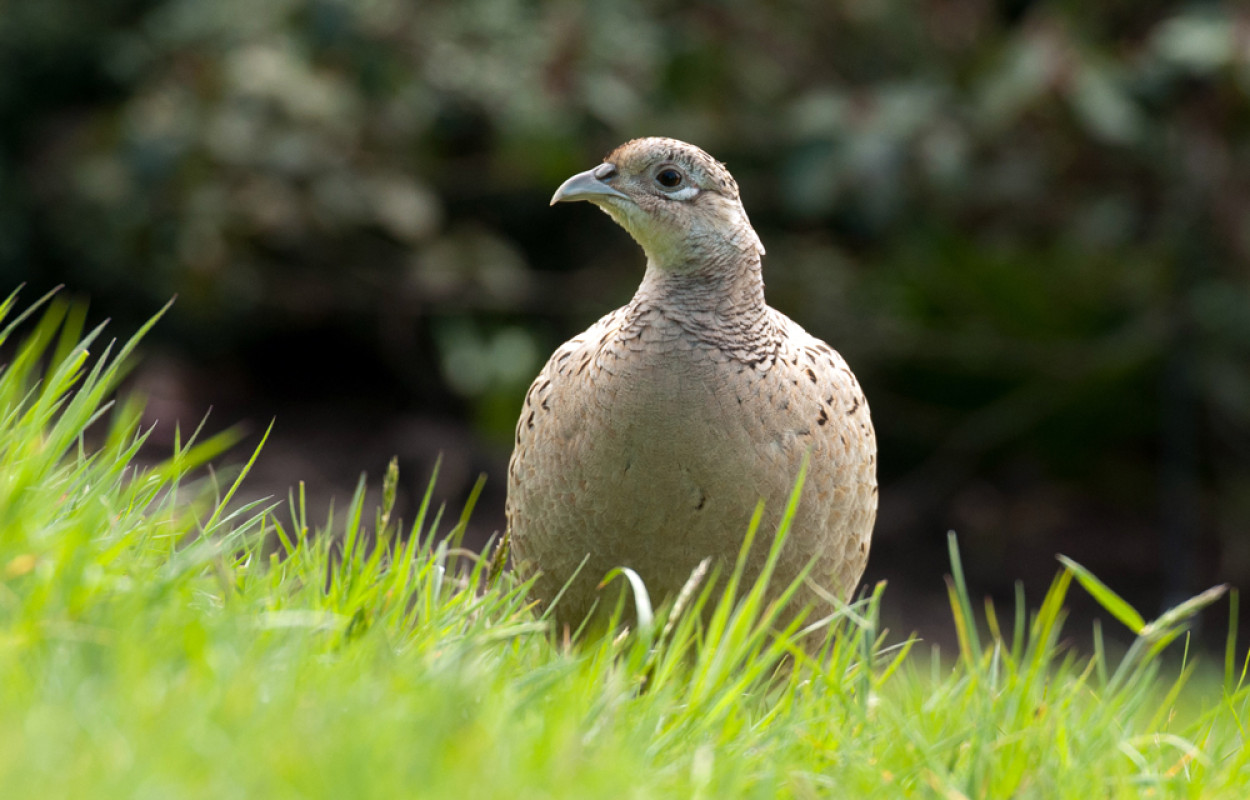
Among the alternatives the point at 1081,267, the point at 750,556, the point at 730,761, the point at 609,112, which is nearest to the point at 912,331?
the point at 1081,267

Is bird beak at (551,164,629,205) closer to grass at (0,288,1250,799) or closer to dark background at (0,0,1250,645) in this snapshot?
grass at (0,288,1250,799)

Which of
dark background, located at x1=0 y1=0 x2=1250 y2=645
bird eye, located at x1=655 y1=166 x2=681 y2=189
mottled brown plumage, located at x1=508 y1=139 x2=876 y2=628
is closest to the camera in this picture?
mottled brown plumage, located at x1=508 y1=139 x2=876 y2=628

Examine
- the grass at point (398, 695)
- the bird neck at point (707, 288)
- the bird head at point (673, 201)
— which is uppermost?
the bird head at point (673, 201)

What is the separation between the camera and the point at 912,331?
6.23 metres

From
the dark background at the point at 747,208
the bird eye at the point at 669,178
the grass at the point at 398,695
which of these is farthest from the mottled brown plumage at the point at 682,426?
the dark background at the point at 747,208

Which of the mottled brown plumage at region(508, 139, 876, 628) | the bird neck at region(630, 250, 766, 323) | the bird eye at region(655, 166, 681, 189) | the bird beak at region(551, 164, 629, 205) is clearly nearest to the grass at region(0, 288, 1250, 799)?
the mottled brown plumage at region(508, 139, 876, 628)

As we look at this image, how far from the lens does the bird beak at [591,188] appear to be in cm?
298

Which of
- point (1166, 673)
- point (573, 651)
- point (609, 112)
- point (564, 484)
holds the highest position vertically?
point (609, 112)

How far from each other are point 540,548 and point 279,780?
4.58 ft

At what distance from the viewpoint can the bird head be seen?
2.93 meters

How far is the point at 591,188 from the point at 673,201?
19cm

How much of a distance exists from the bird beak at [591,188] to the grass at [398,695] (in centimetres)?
78

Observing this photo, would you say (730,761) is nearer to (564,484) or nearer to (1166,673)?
(564,484)

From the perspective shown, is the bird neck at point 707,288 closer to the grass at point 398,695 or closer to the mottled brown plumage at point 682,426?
the mottled brown plumage at point 682,426
